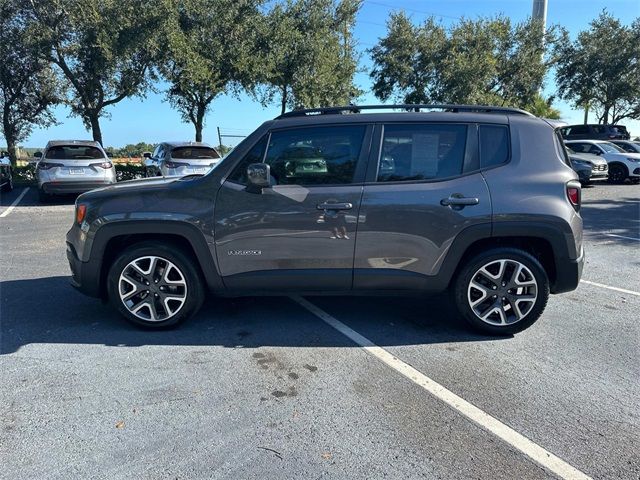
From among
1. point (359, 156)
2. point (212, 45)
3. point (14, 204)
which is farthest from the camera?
point (212, 45)

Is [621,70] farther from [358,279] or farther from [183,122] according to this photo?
[358,279]

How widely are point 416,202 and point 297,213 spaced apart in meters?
0.97

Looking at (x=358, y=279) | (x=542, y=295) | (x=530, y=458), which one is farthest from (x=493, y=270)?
(x=530, y=458)

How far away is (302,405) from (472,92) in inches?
938

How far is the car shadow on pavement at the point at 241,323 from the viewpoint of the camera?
4199mm

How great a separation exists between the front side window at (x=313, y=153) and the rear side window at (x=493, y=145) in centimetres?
102

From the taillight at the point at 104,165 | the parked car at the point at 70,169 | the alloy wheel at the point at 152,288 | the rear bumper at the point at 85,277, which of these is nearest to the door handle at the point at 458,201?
the alloy wheel at the point at 152,288

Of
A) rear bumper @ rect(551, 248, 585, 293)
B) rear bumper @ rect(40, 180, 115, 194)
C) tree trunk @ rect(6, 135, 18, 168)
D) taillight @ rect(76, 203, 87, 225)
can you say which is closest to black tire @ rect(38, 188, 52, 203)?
rear bumper @ rect(40, 180, 115, 194)

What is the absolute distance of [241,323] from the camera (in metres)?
4.57

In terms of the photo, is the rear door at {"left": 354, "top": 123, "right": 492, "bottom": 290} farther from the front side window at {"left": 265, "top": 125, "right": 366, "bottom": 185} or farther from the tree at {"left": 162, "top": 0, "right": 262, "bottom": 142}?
the tree at {"left": 162, "top": 0, "right": 262, "bottom": 142}

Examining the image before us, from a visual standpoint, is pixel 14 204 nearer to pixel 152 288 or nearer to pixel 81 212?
pixel 81 212

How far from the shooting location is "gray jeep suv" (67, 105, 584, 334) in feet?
13.5

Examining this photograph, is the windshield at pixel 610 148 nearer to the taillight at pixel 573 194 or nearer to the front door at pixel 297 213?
the taillight at pixel 573 194

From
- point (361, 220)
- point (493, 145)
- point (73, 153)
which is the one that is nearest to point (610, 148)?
point (493, 145)
